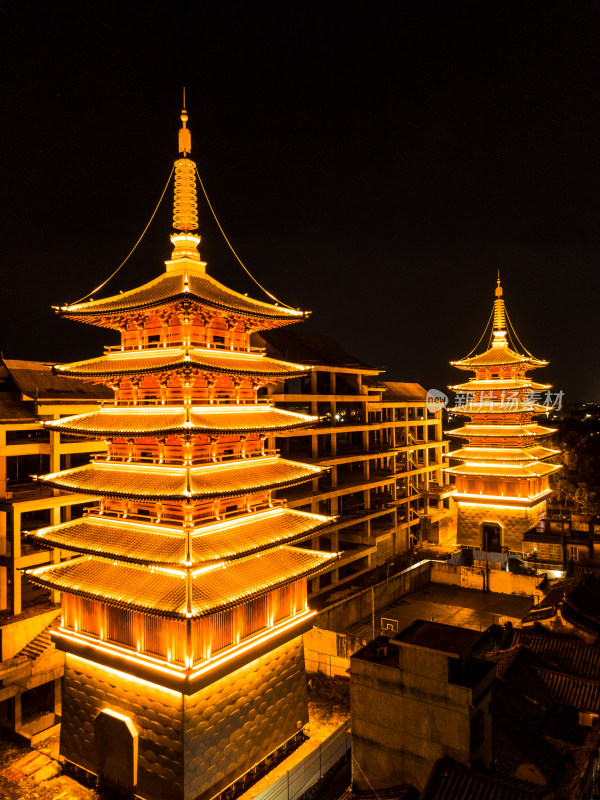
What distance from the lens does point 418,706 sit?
→ 15.7 m

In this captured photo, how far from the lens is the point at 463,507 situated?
135 feet

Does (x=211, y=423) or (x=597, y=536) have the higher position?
(x=211, y=423)

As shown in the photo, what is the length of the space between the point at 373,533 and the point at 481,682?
23.4 metres

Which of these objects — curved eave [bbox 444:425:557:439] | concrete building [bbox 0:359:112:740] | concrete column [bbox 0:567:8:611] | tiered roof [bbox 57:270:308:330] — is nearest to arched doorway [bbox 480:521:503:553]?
curved eave [bbox 444:425:557:439]

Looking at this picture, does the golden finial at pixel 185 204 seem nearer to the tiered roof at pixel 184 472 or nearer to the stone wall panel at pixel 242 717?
the tiered roof at pixel 184 472

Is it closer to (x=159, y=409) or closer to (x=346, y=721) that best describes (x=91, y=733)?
(x=346, y=721)

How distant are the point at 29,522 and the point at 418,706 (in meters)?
21.5

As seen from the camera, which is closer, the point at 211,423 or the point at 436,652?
the point at 436,652

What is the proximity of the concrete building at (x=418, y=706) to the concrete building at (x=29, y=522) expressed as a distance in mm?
13780

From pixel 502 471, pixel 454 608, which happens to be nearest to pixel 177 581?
pixel 454 608

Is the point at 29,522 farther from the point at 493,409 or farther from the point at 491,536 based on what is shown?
the point at 493,409

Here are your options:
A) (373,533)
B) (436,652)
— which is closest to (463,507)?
(373,533)

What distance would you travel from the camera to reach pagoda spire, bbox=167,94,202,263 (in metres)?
19.7

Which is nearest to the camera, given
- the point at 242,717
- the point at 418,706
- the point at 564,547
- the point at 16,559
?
the point at 418,706
